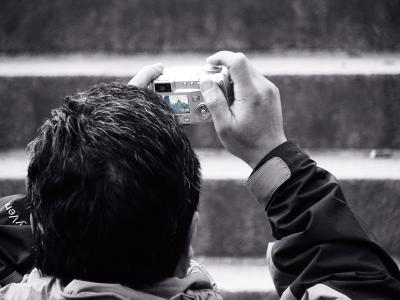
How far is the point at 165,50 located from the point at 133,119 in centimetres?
125

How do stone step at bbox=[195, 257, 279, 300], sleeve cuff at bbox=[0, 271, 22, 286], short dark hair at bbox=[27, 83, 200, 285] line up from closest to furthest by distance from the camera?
short dark hair at bbox=[27, 83, 200, 285] < sleeve cuff at bbox=[0, 271, 22, 286] < stone step at bbox=[195, 257, 279, 300]

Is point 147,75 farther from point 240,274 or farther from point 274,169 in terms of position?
point 240,274

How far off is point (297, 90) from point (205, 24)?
1.35 feet

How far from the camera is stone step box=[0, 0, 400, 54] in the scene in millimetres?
1965

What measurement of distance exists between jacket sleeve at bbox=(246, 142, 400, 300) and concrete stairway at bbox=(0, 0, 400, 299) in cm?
95

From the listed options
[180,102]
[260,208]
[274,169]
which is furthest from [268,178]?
[260,208]

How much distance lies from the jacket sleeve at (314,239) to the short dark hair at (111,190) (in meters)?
0.19

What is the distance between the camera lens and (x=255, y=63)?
201 cm

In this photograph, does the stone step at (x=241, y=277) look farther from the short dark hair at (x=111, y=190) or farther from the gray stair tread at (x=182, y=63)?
the short dark hair at (x=111, y=190)

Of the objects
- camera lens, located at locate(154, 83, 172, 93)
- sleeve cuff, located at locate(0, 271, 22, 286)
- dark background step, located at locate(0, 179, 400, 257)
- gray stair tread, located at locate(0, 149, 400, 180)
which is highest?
camera lens, located at locate(154, 83, 172, 93)

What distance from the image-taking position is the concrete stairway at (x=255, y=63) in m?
1.93

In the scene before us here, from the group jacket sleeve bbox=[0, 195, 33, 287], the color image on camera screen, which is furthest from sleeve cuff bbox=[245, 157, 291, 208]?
jacket sleeve bbox=[0, 195, 33, 287]

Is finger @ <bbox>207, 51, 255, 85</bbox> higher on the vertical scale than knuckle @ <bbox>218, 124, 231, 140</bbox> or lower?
higher

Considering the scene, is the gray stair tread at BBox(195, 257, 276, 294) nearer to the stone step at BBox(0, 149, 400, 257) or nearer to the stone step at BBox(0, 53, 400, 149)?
the stone step at BBox(0, 149, 400, 257)
